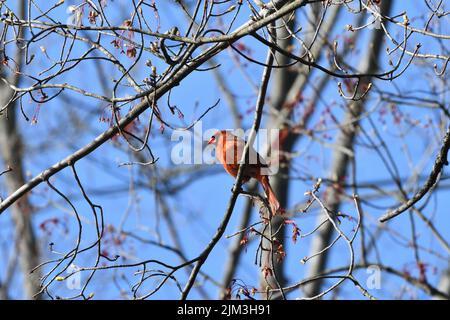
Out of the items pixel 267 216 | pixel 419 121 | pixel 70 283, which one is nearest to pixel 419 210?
pixel 419 121

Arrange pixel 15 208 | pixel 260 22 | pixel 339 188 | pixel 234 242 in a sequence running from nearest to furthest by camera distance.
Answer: pixel 260 22 < pixel 339 188 < pixel 234 242 < pixel 15 208

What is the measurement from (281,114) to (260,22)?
15.2 feet

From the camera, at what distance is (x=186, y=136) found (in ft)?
20.4

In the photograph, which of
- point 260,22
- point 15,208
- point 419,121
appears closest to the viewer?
point 260,22

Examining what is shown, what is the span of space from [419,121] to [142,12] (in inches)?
154

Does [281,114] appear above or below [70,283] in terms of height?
above

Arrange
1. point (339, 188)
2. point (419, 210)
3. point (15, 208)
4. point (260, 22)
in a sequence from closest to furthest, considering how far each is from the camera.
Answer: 1. point (260, 22)
2. point (419, 210)
3. point (339, 188)
4. point (15, 208)

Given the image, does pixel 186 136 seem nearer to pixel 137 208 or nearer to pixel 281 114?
pixel 137 208

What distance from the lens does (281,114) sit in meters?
7.92

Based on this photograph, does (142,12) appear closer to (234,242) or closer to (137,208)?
(137,208)
